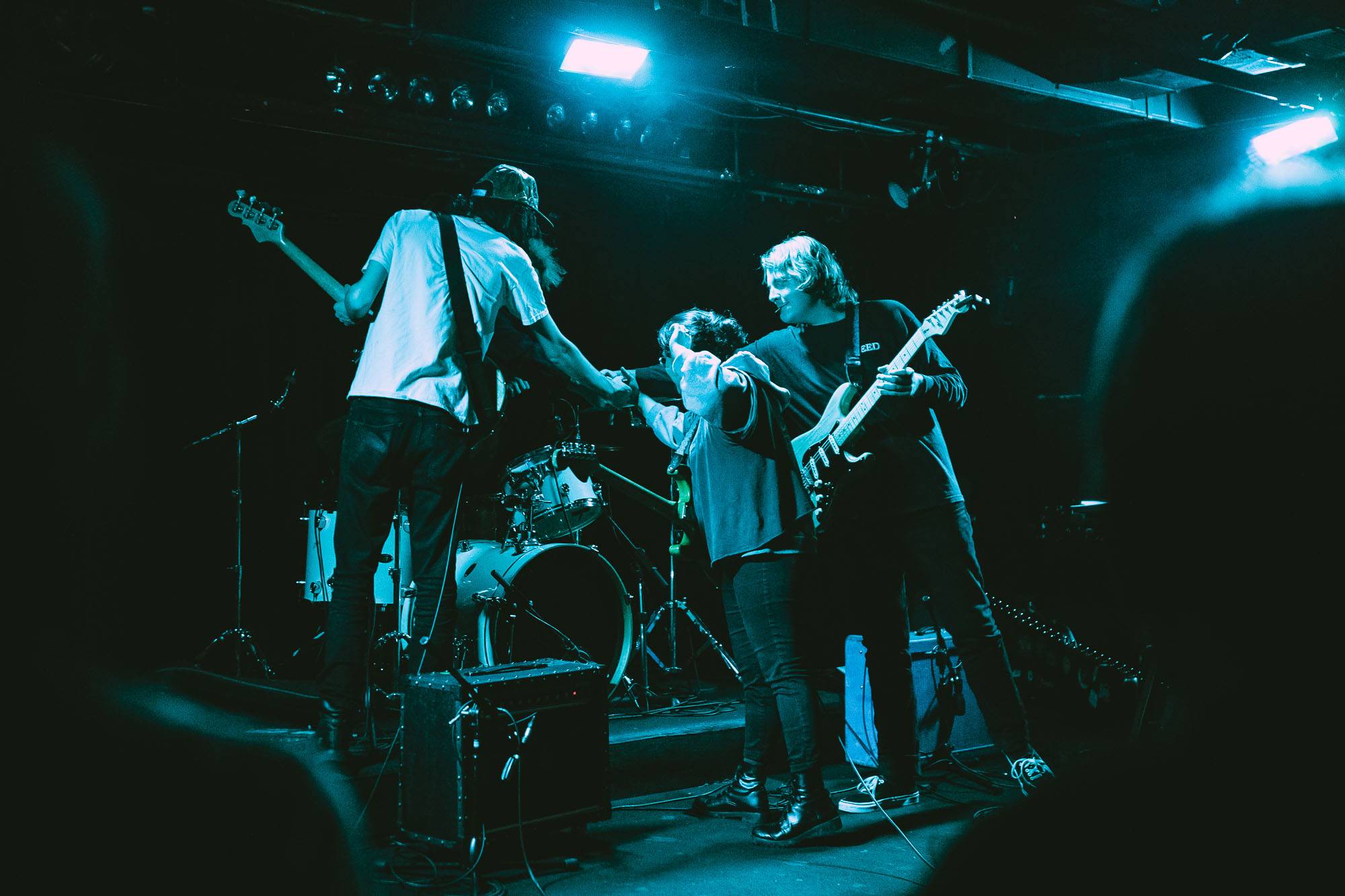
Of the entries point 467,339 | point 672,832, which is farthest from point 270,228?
point 672,832

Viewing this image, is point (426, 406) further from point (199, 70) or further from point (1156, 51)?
point (1156, 51)

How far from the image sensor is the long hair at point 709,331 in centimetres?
398

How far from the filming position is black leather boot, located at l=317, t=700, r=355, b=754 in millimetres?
3604

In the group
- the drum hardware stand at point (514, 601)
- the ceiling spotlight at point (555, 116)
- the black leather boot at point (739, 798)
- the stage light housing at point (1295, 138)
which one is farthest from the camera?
the stage light housing at point (1295, 138)

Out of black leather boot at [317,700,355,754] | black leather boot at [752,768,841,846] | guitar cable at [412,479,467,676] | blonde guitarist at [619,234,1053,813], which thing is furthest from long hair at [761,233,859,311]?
black leather boot at [317,700,355,754]

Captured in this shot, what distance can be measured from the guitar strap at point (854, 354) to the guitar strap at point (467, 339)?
1415 mm

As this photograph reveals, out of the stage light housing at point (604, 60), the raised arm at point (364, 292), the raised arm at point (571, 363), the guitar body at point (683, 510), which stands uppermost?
the stage light housing at point (604, 60)

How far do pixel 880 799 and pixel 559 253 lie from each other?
4.45m

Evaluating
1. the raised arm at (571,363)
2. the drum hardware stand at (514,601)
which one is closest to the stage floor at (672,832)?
the drum hardware stand at (514,601)

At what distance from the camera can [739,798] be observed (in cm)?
411

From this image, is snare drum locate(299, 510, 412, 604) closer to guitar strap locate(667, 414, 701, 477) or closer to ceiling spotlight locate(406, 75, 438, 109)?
guitar strap locate(667, 414, 701, 477)

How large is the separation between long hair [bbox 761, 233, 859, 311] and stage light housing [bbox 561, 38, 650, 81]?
2.07 meters

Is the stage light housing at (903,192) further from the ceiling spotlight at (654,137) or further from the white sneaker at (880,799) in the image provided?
the white sneaker at (880,799)

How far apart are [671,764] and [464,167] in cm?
409
